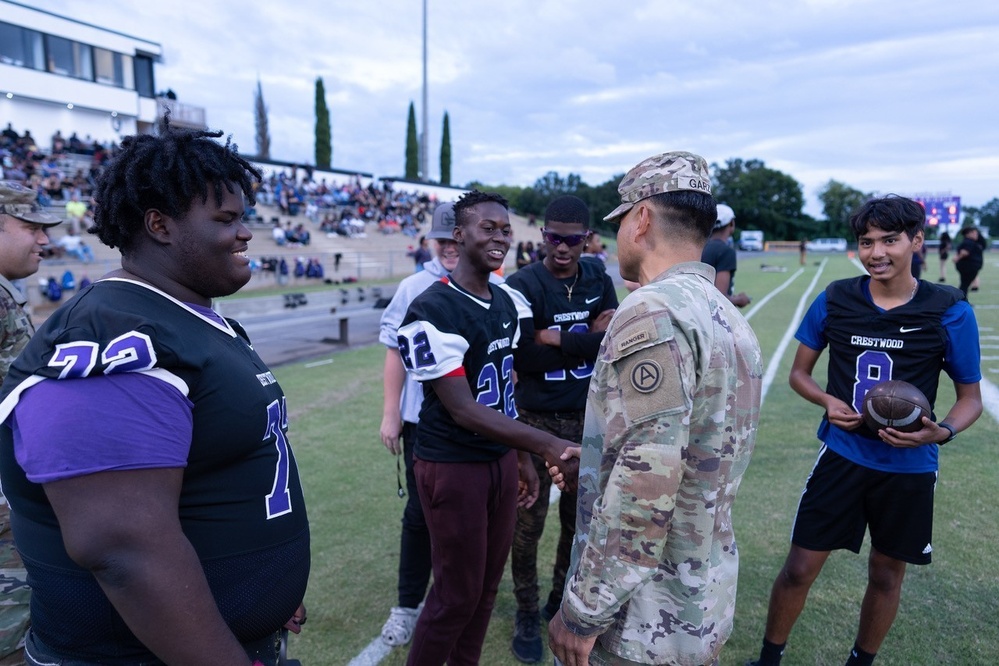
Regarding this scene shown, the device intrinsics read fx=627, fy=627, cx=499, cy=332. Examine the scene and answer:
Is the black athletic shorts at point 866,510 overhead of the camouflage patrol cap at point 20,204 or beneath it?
beneath

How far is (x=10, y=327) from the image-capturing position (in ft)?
9.56

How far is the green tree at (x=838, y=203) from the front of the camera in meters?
83.8

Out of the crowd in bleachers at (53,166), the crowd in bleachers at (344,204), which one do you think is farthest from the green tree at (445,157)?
the crowd in bleachers at (53,166)

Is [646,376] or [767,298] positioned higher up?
[646,376]

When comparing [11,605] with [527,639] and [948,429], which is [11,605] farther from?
[948,429]

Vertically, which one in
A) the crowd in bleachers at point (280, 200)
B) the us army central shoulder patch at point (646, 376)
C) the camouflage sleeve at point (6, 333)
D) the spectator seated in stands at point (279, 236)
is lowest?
the camouflage sleeve at point (6, 333)

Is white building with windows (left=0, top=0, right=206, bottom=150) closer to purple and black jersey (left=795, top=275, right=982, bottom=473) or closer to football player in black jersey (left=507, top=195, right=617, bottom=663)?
football player in black jersey (left=507, top=195, right=617, bottom=663)

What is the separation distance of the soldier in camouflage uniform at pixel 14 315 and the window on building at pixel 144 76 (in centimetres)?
4200

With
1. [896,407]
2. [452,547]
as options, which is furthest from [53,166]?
[896,407]

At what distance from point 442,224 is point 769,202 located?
8754 cm

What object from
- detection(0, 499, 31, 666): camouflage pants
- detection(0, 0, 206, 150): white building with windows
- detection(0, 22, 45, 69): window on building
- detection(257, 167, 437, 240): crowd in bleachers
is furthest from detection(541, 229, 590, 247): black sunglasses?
detection(0, 22, 45, 69): window on building

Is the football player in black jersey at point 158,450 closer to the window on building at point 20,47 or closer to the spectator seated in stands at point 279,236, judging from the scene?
the spectator seated in stands at point 279,236

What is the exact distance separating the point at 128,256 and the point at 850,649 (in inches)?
150

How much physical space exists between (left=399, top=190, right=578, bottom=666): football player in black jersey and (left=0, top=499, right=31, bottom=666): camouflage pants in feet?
4.95
